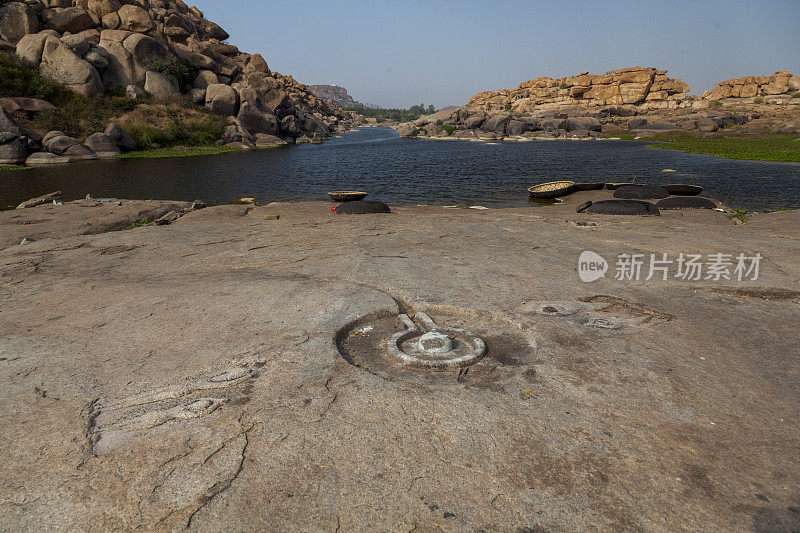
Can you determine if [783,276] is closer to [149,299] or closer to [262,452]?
[262,452]

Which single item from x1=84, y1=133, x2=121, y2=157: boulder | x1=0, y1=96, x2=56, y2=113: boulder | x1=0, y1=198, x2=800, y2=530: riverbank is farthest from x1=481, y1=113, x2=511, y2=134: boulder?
x1=0, y1=198, x2=800, y2=530: riverbank

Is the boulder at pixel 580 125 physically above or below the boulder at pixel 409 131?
above

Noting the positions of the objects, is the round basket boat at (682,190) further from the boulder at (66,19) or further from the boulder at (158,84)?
the boulder at (66,19)

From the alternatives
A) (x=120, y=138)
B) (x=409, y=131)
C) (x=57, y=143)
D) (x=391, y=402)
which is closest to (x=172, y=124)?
(x=120, y=138)

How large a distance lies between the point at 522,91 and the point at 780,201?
120 metres

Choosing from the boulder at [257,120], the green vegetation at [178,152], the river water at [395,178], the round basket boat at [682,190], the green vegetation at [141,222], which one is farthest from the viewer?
the boulder at [257,120]

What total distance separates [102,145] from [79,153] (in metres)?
2.82

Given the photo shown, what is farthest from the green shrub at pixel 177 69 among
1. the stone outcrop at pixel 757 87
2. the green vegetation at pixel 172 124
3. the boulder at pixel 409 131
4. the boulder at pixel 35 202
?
the stone outcrop at pixel 757 87

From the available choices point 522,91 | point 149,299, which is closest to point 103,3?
point 149,299

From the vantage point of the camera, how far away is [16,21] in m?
40.4

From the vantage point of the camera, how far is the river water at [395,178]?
2003 centimetres

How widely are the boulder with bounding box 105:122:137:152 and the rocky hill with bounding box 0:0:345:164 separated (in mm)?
5824

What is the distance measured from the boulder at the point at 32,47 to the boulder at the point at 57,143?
1271 centimetres

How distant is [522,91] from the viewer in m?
125
